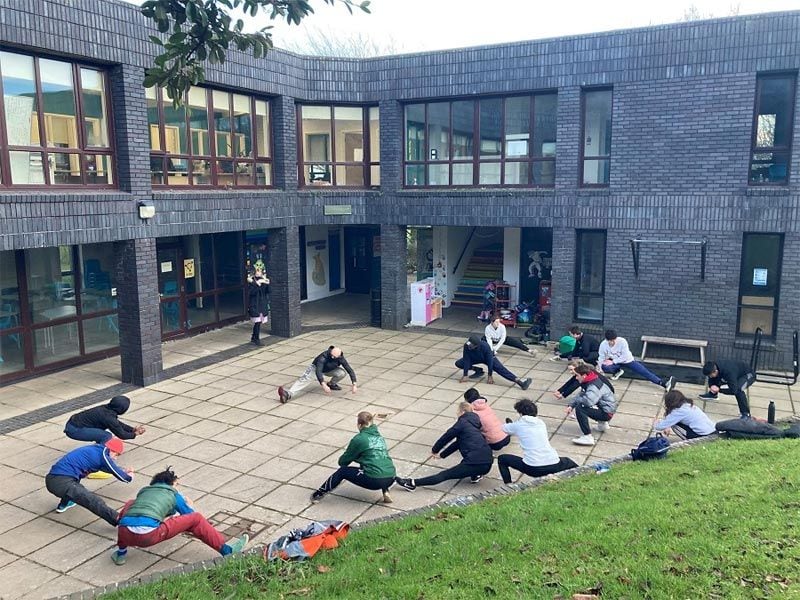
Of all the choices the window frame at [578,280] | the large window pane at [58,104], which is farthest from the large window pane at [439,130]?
the large window pane at [58,104]

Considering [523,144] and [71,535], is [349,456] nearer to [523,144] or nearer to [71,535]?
[71,535]

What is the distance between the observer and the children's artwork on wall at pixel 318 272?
22906mm

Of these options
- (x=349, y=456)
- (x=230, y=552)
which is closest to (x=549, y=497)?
(x=349, y=456)

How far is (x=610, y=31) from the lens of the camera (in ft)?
48.9

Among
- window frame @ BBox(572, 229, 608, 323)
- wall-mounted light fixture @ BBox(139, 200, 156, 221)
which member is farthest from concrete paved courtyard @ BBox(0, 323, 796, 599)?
wall-mounted light fixture @ BBox(139, 200, 156, 221)

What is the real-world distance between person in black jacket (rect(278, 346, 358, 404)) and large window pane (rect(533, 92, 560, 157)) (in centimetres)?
742

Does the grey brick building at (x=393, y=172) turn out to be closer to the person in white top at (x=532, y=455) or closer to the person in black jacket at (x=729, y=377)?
the person in black jacket at (x=729, y=377)

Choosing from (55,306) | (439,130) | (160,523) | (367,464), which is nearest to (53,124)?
(55,306)

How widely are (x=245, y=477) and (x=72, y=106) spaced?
7.48 meters

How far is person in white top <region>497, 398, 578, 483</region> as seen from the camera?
27.3ft

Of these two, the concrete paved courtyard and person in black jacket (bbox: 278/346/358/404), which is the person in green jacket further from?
person in black jacket (bbox: 278/346/358/404)

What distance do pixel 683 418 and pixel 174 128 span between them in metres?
11.2

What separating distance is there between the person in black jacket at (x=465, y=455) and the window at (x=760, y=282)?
8.60 m

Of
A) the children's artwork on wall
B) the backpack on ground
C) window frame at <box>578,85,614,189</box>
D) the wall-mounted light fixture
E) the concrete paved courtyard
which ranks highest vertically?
window frame at <box>578,85,614,189</box>
